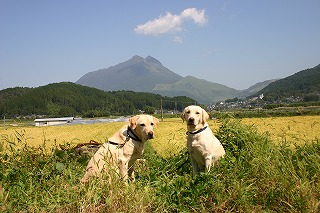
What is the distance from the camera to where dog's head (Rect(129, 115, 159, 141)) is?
508cm

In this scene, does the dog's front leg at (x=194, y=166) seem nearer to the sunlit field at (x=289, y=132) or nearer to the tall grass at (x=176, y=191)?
the tall grass at (x=176, y=191)

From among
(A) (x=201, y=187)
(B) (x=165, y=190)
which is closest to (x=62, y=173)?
(B) (x=165, y=190)

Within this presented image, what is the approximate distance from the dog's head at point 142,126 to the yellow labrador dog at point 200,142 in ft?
2.43

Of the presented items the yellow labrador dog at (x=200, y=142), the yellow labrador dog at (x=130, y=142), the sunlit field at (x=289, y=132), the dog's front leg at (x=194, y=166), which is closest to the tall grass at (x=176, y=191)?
the yellow labrador dog at (x=200, y=142)

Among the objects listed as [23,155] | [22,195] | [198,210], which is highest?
[23,155]

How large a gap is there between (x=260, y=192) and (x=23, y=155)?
4088 millimetres

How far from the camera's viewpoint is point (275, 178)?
4.03 meters

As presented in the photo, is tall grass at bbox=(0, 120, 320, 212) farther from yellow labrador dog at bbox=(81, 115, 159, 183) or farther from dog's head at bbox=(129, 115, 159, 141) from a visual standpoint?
dog's head at bbox=(129, 115, 159, 141)

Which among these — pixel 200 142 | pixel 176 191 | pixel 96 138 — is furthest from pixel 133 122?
pixel 96 138

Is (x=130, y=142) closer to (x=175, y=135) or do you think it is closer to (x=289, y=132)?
(x=289, y=132)

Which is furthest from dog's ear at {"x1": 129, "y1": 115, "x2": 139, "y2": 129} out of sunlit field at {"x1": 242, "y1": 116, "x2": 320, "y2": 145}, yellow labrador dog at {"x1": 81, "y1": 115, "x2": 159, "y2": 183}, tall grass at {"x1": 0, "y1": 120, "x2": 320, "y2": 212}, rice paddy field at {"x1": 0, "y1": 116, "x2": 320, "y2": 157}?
sunlit field at {"x1": 242, "y1": 116, "x2": 320, "y2": 145}

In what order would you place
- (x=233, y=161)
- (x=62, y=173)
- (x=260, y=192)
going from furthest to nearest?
(x=233, y=161), (x=62, y=173), (x=260, y=192)

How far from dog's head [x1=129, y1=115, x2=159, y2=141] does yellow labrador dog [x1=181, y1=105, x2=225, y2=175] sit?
74 centimetres

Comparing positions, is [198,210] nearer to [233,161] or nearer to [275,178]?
[275,178]
